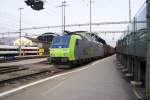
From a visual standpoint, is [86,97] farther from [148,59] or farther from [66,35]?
[66,35]

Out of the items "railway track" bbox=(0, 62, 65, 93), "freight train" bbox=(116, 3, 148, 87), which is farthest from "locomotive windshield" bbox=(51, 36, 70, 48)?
"freight train" bbox=(116, 3, 148, 87)

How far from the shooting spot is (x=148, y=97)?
31.8 feet

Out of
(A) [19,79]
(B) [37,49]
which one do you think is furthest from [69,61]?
(B) [37,49]

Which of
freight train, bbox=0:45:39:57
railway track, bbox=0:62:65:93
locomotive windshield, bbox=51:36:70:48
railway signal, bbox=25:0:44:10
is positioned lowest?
railway track, bbox=0:62:65:93

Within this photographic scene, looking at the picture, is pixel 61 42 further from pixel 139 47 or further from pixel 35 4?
pixel 139 47

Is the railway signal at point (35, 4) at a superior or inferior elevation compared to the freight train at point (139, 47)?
superior

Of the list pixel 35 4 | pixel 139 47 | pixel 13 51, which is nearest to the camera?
pixel 139 47

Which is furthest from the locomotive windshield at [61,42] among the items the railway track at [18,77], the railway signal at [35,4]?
the railway signal at [35,4]

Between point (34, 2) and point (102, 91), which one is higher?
point (34, 2)

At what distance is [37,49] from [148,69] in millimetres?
61168

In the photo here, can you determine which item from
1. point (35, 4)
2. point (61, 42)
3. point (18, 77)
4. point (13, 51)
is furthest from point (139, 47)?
point (13, 51)

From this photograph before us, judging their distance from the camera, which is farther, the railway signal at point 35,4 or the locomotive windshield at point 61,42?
the locomotive windshield at point 61,42

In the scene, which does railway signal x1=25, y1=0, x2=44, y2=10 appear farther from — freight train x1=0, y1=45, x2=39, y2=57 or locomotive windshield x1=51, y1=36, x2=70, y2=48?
freight train x1=0, y1=45, x2=39, y2=57

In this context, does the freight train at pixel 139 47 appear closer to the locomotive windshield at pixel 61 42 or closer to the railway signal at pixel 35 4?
the railway signal at pixel 35 4
